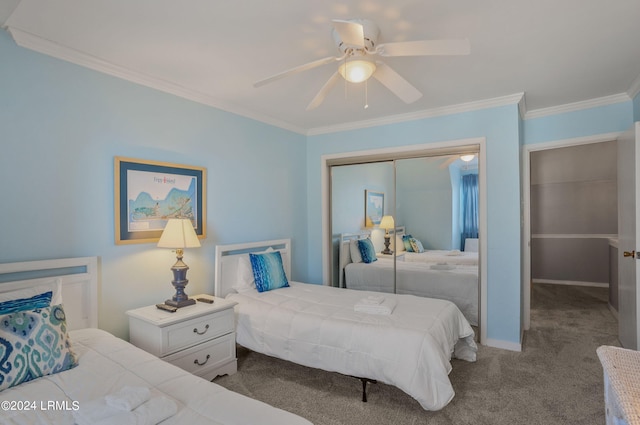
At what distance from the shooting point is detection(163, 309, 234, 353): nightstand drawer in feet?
8.22

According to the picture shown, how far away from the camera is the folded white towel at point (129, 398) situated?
1.35 metres

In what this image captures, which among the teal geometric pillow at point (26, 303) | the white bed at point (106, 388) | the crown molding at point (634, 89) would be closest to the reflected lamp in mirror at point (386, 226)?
the crown molding at point (634, 89)

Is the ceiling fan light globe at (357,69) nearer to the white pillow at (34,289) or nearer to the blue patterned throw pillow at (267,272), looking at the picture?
the blue patterned throw pillow at (267,272)

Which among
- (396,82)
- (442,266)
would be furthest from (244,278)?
(396,82)

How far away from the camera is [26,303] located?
1.96 meters

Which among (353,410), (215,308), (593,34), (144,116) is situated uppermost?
(593,34)

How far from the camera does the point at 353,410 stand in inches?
94.3

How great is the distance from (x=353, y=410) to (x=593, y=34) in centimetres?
308

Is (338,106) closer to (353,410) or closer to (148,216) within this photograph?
(148,216)

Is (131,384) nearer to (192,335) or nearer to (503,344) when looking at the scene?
(192,335)

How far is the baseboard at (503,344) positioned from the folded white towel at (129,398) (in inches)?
Answer: 134

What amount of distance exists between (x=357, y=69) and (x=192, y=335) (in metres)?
2.31

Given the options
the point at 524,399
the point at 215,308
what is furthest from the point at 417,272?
the point at 215,308

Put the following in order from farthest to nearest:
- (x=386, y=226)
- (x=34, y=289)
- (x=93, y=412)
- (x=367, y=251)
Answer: (x=367, y=251) < (x=386, y=226) < (x=34, y=289) < (x=93, y=412)
